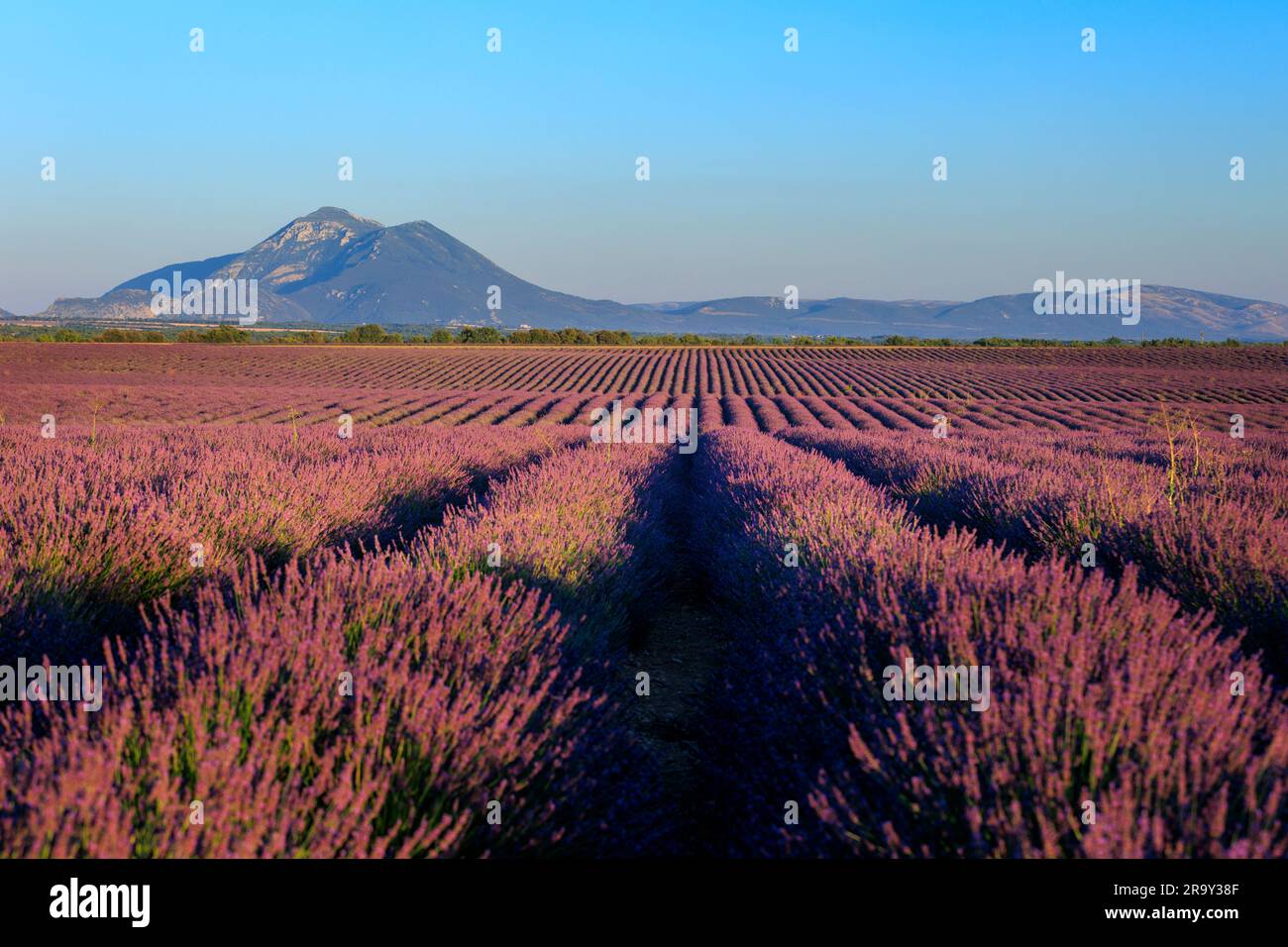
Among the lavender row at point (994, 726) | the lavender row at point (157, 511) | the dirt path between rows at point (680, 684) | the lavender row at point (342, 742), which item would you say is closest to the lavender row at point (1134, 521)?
the lavender row at point (994, 726)

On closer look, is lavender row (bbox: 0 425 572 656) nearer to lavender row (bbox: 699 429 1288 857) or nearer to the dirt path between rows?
the dirt path between rows

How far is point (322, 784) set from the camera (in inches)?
63.8

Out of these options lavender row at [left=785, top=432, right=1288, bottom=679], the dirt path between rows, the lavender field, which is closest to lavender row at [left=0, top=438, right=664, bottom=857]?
the lavender field

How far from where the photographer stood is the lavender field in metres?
1.50

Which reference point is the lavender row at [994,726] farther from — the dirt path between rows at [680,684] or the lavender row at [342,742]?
the lavender row at [342,742]

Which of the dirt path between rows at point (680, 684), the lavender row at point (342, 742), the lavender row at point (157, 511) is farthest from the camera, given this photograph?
the lavender row at point (157, 511)

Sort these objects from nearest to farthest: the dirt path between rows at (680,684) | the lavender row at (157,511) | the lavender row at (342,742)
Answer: the lavender row at (342,742) → the dirt path between rows at (680,684) → the lavender row at (157,511)

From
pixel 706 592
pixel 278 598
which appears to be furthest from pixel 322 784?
pixel 706 592

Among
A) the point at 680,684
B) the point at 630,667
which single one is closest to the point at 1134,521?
the point at 680,684

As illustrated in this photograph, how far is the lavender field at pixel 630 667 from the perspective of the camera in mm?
1505

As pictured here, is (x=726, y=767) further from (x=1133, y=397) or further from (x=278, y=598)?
(x=1133, y=397)

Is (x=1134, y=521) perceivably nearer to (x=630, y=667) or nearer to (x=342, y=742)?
(x=630, y=667)
